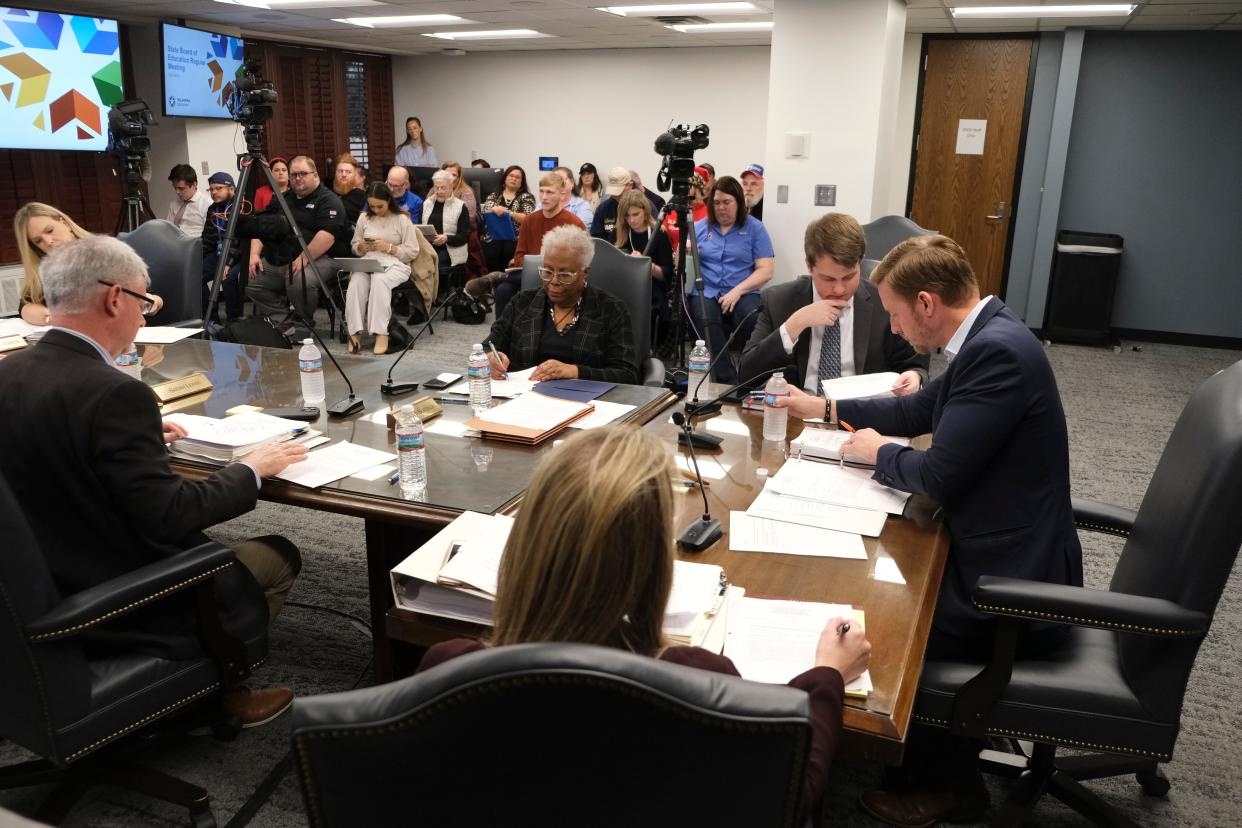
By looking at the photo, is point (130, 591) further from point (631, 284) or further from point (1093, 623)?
point (631, 284)

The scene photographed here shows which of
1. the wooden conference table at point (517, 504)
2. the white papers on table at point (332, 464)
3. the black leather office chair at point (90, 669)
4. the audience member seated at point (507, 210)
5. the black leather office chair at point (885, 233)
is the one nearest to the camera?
the wooden conference table at point (517, 504)

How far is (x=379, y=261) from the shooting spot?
631 centimetres

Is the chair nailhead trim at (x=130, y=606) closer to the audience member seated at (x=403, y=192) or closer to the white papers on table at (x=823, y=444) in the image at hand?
the white papers on table at (x=823, y=444)

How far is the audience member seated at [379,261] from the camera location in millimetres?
6199

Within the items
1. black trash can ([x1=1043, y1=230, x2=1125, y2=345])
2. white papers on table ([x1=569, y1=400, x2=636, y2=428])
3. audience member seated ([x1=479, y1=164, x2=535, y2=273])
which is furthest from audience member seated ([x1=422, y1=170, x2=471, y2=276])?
Result: white papers on table ([x1=569, y1=400, x2=636, y2=428])

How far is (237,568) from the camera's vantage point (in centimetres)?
194

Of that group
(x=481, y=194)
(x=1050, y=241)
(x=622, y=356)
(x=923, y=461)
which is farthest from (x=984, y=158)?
(x=923, y=461)

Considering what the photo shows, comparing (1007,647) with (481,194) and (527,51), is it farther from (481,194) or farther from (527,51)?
(527,51)

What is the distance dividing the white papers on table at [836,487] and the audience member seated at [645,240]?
12.3ft

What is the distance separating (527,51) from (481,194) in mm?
1988

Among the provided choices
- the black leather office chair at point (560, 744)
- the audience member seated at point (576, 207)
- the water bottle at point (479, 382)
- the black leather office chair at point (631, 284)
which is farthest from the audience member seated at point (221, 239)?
the black leather office chair at point (560, 744)

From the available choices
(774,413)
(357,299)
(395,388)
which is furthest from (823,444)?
(357,299)

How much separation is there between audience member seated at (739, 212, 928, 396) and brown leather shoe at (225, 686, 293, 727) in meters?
1.70

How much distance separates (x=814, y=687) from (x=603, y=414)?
1.47 metres
